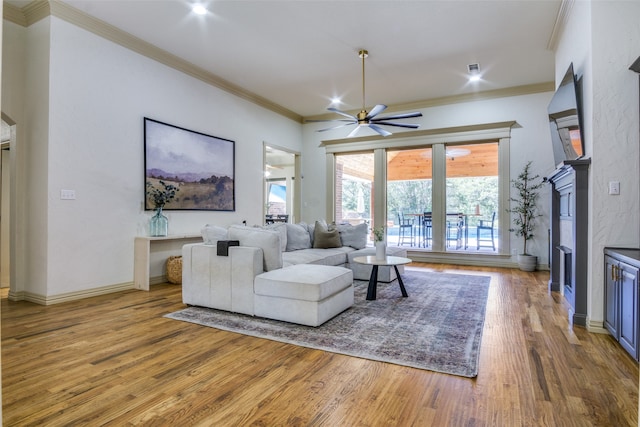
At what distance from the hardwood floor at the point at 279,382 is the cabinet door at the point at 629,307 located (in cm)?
11

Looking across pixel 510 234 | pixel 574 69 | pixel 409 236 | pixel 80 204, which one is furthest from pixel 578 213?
pixel 80 204

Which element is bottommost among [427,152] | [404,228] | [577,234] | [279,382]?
[279,382]

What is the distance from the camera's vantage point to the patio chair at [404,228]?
301 inches

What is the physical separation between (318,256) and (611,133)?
3280mm

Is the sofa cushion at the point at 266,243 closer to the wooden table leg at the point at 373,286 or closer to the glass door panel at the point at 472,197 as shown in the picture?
the wooden table leg at the point at 373,286

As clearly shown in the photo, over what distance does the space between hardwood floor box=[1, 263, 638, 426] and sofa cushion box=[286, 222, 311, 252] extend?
2.33 metres

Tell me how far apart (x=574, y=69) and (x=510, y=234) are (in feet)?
11.4

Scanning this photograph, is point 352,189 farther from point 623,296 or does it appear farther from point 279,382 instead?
point 279,382

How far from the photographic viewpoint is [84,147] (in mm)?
4172

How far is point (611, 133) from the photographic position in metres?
3.03

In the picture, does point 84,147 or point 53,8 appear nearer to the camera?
point 53,8

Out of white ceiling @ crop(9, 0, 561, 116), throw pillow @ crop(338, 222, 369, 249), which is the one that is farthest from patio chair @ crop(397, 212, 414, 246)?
white ceiling @ crop(9, 0, 561, 116)

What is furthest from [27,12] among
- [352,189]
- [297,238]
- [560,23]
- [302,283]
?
[352,189]

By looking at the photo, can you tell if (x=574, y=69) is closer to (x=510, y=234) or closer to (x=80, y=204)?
(x=510, y=234)
